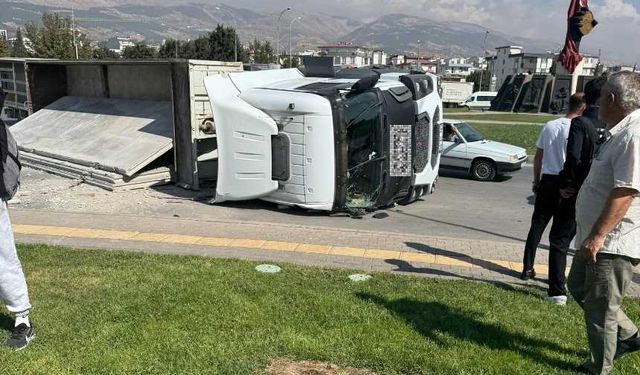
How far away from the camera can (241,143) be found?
8766 mm

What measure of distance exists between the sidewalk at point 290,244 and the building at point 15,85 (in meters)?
9.31

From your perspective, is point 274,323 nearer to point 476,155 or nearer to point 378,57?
point 476,155

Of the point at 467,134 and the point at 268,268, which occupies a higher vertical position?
the point at 467,134

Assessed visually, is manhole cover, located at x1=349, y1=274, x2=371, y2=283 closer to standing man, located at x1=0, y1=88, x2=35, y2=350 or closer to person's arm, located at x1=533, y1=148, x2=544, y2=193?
person's arm, located at x1=533, y1=148, x2=544, y2=193

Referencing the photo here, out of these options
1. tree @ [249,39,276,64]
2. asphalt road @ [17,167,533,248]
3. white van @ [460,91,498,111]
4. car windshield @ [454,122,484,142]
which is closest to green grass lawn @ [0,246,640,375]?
asphalt road @ [17,167,533,248]

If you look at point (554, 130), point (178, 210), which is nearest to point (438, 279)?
point (554, 130)

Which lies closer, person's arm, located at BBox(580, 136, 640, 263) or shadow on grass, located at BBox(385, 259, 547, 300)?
person's arm, located at BBox(580, 136, 640, 263)

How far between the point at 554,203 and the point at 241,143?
5.13 metres

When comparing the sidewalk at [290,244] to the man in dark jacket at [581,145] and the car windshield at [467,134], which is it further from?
the car windshield at [467,134]

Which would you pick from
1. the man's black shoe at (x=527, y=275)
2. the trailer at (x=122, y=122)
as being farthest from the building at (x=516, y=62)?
the man's black shoe at (x=527, y=275)

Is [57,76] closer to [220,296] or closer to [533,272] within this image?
[220,296]

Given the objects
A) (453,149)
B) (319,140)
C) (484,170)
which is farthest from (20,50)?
(319,140)

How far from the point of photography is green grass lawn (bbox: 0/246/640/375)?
12.1 feet

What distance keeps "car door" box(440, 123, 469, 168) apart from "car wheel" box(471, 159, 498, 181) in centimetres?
23
